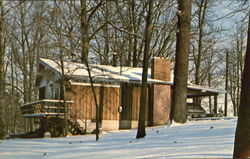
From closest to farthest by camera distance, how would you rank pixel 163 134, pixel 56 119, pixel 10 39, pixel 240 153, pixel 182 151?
Result: pixel 240 153 → pixel 182 151 → pixel 163 134 → pixel 56 119 → pixel 10 39

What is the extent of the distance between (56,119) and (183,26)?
1255cm

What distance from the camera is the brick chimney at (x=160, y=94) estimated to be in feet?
87.9

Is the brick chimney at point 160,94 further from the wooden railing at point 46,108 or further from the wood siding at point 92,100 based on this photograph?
the wooden railing at point 46,108

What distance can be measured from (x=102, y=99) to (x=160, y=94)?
4.59 metres

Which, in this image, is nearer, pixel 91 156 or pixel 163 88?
pixel 91 156

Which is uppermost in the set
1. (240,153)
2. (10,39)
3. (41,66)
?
(10,39)

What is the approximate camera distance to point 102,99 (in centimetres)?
2573

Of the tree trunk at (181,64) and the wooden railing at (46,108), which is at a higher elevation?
the tree trunk at (181,64)

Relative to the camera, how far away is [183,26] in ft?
49.0

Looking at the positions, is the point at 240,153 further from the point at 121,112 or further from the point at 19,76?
the point at 19,76

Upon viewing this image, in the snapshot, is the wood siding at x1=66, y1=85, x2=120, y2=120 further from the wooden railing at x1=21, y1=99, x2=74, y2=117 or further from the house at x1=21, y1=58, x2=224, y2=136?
the wooden railing at x1=21, y1=99, x2=74, y2=117

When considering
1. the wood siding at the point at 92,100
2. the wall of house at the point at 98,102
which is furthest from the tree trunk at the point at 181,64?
the wood siding at the point at 92,100

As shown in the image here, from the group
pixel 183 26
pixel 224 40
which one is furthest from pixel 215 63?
pixel 183 26

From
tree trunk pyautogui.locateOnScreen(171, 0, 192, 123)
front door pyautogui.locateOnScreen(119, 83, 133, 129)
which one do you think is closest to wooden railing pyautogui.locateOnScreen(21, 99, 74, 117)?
front door pyautogui.locateOnScreen(119, 83, 133, 129)
